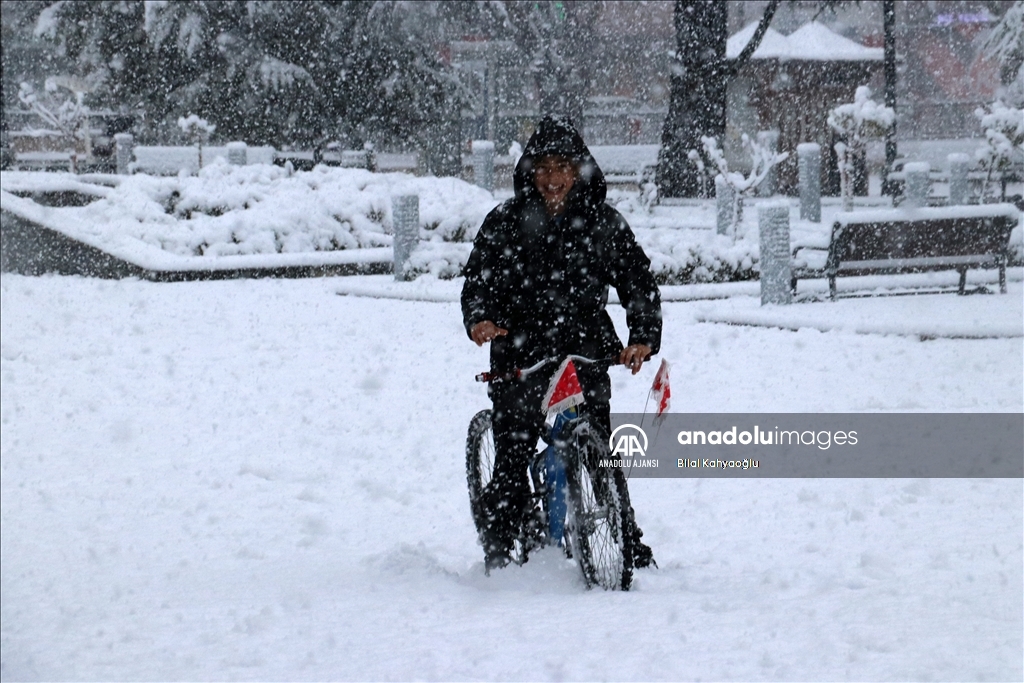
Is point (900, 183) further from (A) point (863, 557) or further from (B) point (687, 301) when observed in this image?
(A) point (863, 557)

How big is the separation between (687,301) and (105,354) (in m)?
6.13

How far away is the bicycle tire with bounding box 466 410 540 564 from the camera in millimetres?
5289

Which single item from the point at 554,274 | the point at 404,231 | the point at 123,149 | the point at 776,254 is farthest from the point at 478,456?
the point at 123,149

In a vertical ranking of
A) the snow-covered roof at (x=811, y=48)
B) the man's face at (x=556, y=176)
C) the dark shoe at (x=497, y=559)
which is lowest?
the dark shoe at (x=497, y=559)

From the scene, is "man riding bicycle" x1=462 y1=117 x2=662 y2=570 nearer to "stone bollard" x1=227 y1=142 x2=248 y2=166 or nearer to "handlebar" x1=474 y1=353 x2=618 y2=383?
"handlebar" x1=474 y1=353 x2=618 y2=383

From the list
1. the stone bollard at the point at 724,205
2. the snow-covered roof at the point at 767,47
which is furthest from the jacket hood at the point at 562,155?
the snow-covered roof at the point at 767,47

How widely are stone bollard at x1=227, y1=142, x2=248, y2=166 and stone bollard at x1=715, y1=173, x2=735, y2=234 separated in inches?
385

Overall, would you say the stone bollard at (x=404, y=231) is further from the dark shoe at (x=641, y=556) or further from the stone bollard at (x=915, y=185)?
the dark shoe at (x=641, y=556)

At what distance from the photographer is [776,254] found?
14031mm

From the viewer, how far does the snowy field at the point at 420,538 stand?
4398 millimetres

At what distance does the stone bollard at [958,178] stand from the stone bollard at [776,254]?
7946mm

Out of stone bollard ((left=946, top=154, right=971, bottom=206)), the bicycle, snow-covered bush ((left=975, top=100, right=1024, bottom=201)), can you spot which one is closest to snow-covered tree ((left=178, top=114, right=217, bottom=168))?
snow-covered bush ((left=975, top=100, right=1024, bottom=201))

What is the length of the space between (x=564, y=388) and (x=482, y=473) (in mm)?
970

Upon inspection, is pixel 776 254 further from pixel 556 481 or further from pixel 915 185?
pixel 556 481
